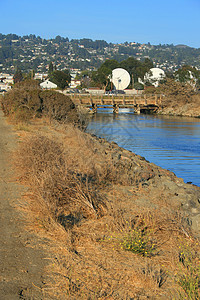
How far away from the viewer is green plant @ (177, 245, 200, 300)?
15.1 ft

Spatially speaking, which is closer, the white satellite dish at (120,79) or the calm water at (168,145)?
the calm water at (168,145)

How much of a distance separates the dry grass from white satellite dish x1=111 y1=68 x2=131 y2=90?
11086 centimetres

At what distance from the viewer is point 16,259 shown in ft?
17.7

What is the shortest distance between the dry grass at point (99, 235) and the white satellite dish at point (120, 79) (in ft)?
364

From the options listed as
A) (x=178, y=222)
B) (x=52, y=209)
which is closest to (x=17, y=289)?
(x=52, y=209)

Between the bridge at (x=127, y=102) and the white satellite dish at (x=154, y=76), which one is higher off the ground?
the white satellite dish at (x=154, y=76)

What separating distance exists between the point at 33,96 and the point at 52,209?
1829cm

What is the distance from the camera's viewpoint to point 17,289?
4656mm

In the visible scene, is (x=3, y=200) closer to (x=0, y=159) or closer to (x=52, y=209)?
(x=52, y=209)

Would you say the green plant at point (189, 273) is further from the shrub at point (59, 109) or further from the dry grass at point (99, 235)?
the shrub at point (59, 109)

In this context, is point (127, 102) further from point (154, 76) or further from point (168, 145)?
point (154, 76)

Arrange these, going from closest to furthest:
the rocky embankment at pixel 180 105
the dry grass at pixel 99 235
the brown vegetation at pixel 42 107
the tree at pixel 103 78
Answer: the dry grass at pixel 99 235
the brown vegetation at pixel 42 107
the rocky embankment at pixel 180 105
the tree at pixel 103 78

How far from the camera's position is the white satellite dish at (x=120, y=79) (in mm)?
118438

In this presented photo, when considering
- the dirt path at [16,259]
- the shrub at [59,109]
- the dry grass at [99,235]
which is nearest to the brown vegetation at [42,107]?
the shrub at [59,109]
